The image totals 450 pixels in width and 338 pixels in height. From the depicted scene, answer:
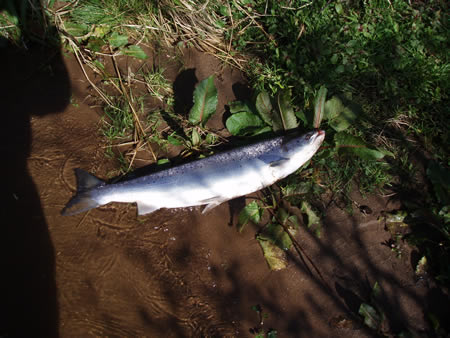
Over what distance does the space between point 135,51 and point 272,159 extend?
232 centimetres

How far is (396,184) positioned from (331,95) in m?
1.40

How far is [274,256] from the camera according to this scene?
3059 millimetres

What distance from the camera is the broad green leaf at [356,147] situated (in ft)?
10.2

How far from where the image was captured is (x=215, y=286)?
9.69 ft

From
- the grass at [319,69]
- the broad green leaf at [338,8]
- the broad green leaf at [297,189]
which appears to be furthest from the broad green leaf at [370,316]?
the broad green leaf at [338,8]

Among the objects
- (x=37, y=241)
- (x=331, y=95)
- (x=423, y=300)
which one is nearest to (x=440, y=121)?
(x=331, y=95)

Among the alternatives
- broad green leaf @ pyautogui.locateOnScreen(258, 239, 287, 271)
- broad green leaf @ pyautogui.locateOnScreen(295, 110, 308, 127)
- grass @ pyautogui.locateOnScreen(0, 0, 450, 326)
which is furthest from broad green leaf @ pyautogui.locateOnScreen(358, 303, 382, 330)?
broad green leaf @ pyautogui.locateOnScreen(295, 110, 308, 127)

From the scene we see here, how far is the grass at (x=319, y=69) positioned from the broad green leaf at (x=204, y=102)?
0.16m

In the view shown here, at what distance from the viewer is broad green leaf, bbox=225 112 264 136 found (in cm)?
342

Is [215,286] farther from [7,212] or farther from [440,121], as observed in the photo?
[440,121]

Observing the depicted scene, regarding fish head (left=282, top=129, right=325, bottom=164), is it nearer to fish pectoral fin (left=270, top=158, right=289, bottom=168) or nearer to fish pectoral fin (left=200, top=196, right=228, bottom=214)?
fish pectoral fin (left=270, top=158, right=289, bottom=168)

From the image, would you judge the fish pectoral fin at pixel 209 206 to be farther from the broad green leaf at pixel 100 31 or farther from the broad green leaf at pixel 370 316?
the broad green leaf at pixel 100 31

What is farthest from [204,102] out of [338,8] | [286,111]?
[338,8]

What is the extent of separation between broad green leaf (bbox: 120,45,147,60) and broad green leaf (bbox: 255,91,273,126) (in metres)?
1.65
